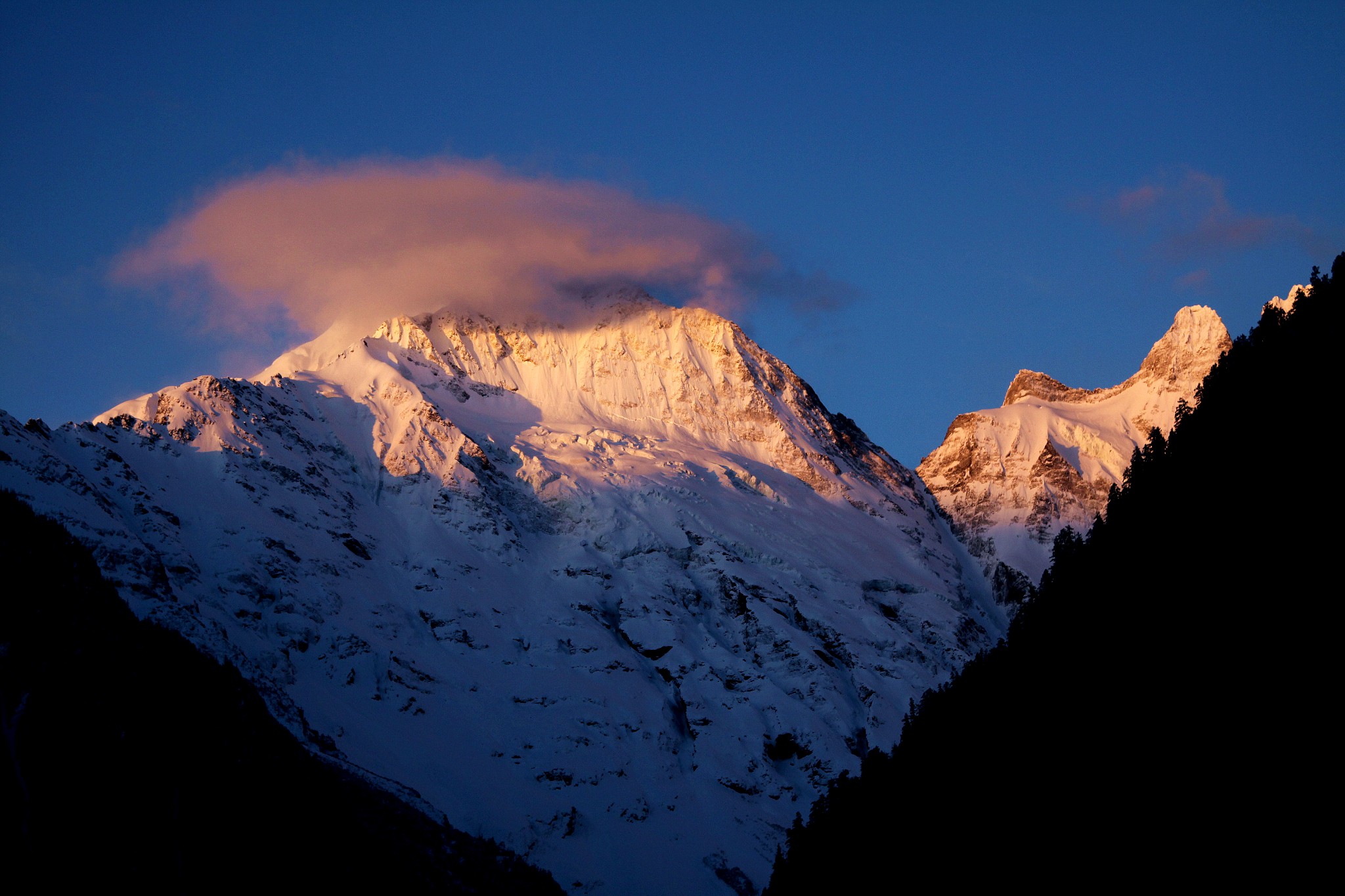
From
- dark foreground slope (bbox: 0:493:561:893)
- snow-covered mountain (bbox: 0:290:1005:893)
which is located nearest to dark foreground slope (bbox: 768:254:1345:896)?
snow-covered mountain (bbox: 0:290:1005:893)

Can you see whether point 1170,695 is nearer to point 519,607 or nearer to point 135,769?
point 135,769

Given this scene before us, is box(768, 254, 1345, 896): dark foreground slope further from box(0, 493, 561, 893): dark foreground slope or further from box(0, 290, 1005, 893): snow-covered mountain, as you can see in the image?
box(0, 493, 561, 893): dark foreground slope

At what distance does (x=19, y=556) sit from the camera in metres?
59.8

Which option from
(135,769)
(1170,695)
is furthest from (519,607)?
(135,769)

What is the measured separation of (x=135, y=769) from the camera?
55.4 m

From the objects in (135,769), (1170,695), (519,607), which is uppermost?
(519,607)

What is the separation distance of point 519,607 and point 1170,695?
94916 mm

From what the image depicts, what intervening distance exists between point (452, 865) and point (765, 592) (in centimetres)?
9213

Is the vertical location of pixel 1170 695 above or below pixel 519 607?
below

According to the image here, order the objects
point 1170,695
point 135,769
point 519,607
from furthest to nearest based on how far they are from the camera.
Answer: point 519,607 → point 1170,695 → point 135,769

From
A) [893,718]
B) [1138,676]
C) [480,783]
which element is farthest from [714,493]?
[1138,676]

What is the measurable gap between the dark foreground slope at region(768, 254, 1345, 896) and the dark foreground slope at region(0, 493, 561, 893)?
3389 cm

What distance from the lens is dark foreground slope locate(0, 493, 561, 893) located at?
51.0 meters

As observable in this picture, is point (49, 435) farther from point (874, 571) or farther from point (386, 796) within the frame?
point (874, 571)
